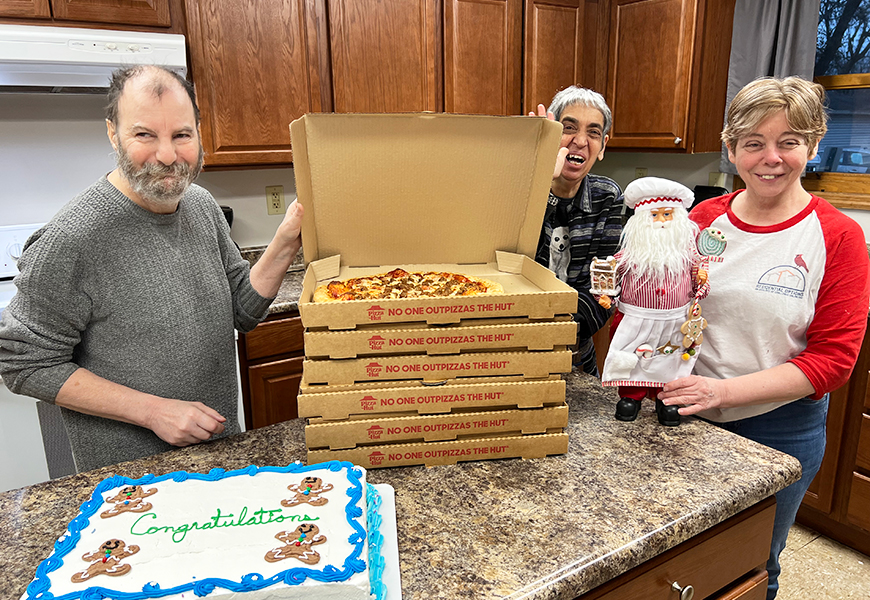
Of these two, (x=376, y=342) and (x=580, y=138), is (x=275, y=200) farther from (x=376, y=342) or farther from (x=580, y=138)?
(x=376, y=342)

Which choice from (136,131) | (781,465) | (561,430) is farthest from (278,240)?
(781,465)

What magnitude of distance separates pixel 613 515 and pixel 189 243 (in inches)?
39.5

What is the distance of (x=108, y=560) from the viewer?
0.65 m

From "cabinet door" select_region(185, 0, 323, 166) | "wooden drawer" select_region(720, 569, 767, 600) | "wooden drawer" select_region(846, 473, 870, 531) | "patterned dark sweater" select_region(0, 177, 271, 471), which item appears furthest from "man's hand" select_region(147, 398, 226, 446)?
"wooden drawer" select_region(846, 473, 870, 531)

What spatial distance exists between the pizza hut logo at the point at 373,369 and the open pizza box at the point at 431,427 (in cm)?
8

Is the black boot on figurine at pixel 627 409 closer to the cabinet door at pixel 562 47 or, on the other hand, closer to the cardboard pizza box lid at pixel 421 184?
the cardboard pizza box lid at pixel 421 184

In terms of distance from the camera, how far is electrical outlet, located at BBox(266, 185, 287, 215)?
9.43 ft

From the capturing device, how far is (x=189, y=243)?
1.28m

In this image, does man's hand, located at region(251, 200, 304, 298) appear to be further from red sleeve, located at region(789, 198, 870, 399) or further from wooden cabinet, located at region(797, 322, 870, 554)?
wooden cabinet, located at region(797, 322, 870, 554)

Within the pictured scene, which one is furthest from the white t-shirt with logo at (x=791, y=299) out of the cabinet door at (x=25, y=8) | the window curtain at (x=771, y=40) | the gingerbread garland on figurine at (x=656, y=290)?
the cabinet door at (x=25, y=8)

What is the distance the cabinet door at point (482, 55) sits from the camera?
105 inches

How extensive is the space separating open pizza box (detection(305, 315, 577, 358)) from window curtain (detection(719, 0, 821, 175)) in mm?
2407

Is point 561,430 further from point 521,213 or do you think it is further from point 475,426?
point 521,213

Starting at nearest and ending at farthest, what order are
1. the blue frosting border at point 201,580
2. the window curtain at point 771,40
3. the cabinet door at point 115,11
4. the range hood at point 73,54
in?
the blue frosting border at point 201,580 → the range hood at point 73,54 → the cabinet door at point 115,11 → the window curtain at point 771,40
